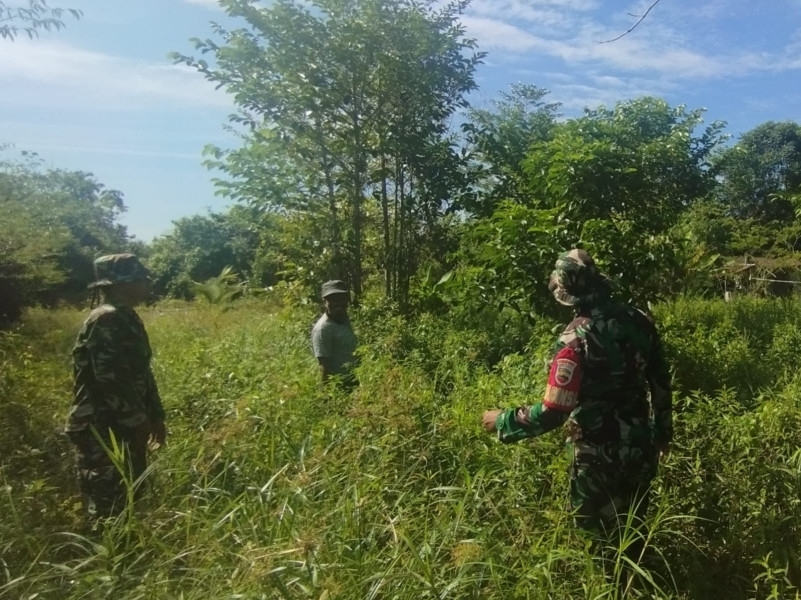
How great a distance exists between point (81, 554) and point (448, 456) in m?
1.64

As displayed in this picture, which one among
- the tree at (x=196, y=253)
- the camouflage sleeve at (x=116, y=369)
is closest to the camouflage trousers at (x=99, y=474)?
the camouflage sleeve at (x=116, y=369)

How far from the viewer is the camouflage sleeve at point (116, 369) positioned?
298 cm

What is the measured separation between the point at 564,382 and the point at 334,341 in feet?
7.61

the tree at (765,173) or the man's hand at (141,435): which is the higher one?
the tree at (765,173)

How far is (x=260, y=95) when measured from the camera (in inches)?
259

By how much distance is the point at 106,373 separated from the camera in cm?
298

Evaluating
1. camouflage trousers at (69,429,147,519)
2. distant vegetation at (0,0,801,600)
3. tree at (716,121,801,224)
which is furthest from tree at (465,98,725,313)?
tree at (716,121,801,224)

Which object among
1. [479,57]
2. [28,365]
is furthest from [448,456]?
[479,57]

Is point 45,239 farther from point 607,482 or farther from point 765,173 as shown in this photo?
point 765,173

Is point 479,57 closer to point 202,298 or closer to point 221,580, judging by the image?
point 221,580

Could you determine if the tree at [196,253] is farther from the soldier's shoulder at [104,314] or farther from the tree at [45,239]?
the soldier's shoulder at [104,314]

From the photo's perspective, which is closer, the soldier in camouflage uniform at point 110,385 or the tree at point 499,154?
the soldier in camouflage uniform at point 110,385

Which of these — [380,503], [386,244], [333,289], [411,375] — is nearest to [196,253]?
[386,244]

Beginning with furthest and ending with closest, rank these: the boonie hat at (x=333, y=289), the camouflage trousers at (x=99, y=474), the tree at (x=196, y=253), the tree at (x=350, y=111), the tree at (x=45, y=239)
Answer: the tree at (x=196, y=253), the tree at (x=45, y=239), the tree at (x=350, y=111), the boonie hat at (x=333, y=289), the camouflage trousers at (x=99, y=474)
